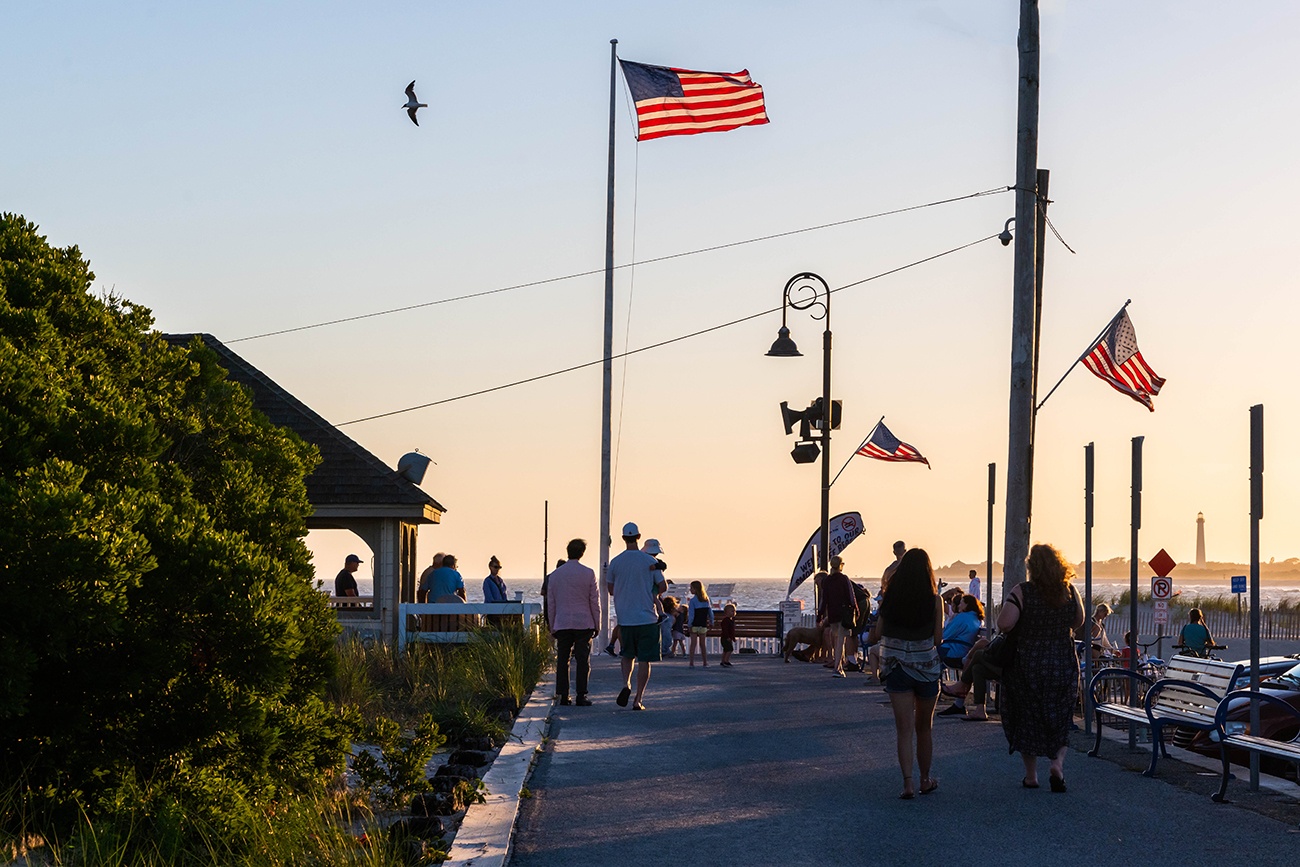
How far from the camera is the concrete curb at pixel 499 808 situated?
732cm

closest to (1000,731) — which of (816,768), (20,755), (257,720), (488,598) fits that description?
(816,768)

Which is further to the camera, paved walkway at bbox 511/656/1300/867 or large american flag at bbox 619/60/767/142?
large american flag at bbox 619/60/767/142

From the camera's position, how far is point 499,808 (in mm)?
8680

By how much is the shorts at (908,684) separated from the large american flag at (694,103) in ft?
45.1

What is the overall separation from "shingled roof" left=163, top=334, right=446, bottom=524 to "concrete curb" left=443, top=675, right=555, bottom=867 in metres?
9.79

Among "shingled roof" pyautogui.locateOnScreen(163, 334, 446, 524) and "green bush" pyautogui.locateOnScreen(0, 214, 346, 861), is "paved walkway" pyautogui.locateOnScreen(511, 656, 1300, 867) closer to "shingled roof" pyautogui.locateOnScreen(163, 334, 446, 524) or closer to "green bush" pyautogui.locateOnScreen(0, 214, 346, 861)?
"green bush" pyautogui.locateOnScreen(0, 214, 346, 861)

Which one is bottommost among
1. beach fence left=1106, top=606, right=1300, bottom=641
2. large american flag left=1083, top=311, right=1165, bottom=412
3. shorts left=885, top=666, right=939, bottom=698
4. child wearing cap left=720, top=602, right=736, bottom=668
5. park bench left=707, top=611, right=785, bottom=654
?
beach fence left=1106, top=606, right=1300, bottom=641

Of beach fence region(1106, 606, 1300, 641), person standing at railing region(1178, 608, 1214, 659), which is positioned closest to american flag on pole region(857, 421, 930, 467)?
person standing at railing region(1178, 608, 1214, 659)

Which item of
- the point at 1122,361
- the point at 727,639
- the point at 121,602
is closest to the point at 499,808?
the point at 121,602

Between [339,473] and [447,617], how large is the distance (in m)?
2.84

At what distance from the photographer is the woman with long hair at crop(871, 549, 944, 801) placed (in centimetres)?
992

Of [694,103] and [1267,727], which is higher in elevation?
[694,103]

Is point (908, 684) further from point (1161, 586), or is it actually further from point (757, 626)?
point (1161, 586)

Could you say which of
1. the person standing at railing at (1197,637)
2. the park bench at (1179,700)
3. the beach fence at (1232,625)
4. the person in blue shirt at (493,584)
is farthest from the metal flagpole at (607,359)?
the beach fence at (1232,625)
